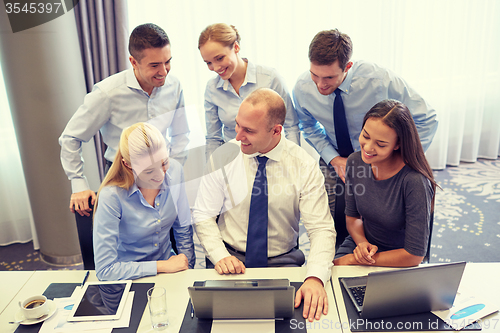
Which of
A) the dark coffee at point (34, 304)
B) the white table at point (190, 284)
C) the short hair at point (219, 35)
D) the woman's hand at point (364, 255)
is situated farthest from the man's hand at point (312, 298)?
the short hair at point (219, 35)

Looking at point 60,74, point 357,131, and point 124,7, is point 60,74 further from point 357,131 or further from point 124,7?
point 357,131

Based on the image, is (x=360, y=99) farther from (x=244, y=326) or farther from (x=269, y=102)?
(x=244, y=326)

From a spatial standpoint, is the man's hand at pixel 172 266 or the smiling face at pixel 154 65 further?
the smiling face at pixel 154 65

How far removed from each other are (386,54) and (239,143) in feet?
7.93

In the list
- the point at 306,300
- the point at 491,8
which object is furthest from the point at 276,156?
the point at 491,8

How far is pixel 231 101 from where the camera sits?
88.8 inches

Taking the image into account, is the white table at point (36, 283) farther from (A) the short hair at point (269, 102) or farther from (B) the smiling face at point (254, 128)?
(A) the short hair at point (269, 102)

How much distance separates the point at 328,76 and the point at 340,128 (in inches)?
14.6

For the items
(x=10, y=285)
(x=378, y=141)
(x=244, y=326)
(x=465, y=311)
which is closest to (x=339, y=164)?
(x=378, y=141)

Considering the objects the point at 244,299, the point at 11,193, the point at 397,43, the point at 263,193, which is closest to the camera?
the point at 244,299

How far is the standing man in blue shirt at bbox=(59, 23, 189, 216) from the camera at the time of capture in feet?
6.32

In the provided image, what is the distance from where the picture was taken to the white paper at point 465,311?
3.80ft

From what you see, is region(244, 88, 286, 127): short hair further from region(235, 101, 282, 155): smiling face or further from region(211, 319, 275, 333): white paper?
region(211, 319, 275, 333): white paper

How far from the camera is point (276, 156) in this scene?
170 cm
